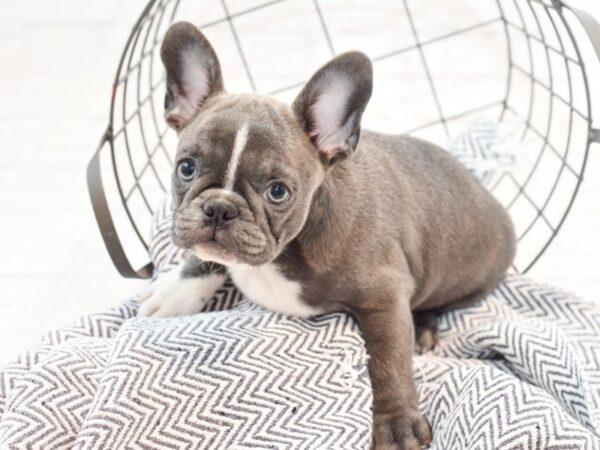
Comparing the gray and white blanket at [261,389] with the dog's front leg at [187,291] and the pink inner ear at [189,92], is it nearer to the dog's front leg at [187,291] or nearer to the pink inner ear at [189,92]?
the dog's front leg at [187,291]

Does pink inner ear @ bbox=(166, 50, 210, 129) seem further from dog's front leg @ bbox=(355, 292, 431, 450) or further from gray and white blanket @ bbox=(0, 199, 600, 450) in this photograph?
dog's front leg @ bbox=(355, 292, 431, 450)

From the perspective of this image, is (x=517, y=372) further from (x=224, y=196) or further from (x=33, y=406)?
(x=33, y=406)

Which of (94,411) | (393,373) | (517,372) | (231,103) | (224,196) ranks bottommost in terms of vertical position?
(517,372)

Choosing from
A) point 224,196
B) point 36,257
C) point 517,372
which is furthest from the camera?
point 36,257

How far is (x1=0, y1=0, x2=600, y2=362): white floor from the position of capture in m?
3.12

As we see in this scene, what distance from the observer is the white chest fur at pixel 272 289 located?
2402mm

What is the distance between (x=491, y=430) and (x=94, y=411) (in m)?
0.99

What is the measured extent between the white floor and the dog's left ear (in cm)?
119

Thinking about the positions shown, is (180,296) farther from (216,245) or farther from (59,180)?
(59,180)

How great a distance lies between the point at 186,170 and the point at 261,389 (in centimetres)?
61

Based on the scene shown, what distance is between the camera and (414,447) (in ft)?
7.48

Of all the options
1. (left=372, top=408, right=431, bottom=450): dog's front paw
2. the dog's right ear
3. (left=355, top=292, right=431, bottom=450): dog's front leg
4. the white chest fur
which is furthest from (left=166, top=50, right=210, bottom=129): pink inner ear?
(left=372, top=408, right=431, bottom=450): dog's front paw

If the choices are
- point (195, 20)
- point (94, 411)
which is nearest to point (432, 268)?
point (94, 411)

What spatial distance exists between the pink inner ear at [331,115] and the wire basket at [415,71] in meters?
1.42
